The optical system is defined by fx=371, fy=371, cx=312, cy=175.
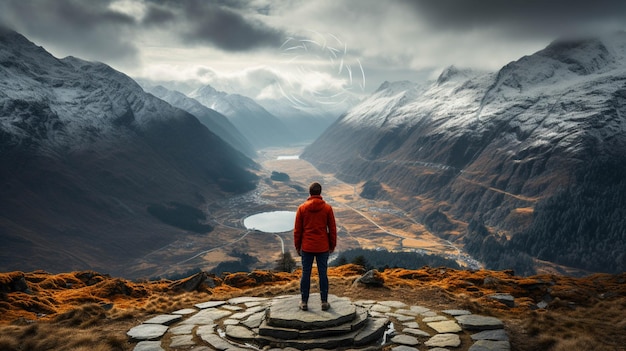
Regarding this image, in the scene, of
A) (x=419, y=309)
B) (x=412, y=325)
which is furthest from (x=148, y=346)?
(x=419, y=309)

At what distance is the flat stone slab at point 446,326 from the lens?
14711 mm

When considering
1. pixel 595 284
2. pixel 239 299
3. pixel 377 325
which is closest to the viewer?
pixel 377 325

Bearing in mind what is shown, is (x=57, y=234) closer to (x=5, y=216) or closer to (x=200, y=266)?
(x=5, y=216)

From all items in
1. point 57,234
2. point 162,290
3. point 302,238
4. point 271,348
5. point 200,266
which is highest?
point 302,238

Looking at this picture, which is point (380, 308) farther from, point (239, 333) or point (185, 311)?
point (185, 311)

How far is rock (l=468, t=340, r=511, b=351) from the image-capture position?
1260cm

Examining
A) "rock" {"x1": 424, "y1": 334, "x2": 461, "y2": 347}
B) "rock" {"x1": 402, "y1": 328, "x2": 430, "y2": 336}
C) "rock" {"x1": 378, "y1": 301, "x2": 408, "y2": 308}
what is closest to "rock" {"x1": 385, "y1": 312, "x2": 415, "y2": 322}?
"rock" {"x1": 402, "y1": 328, "x2": 430, "y2": 336}

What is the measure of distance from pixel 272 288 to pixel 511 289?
1589cm

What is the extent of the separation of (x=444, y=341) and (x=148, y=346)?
10825 millimetres

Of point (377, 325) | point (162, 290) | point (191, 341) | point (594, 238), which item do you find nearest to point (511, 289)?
point (377, 325)

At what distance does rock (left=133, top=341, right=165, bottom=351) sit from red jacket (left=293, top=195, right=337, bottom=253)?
629cm

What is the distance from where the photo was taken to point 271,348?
13.3m

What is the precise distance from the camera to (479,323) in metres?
15.1

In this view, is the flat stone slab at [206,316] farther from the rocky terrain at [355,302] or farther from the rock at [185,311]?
the rock at [185,311]
